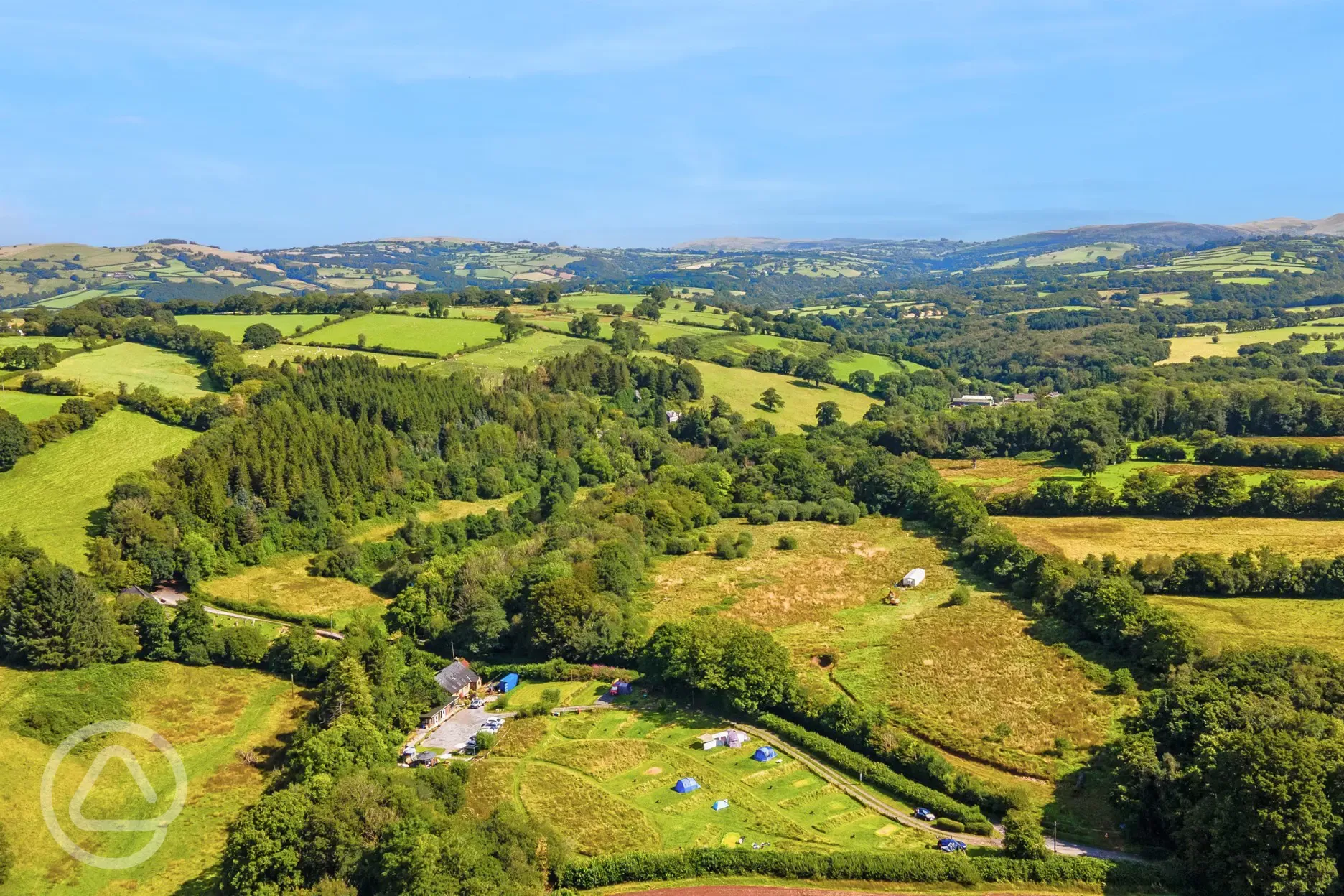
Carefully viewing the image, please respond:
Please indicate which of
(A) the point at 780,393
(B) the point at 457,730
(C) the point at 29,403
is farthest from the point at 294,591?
(A) the point at 780,393

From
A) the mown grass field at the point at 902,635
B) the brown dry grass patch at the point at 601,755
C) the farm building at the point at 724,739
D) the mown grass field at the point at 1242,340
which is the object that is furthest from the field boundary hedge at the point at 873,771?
the mown grass field at the point at 1242,340

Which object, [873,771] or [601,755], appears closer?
[873,771]

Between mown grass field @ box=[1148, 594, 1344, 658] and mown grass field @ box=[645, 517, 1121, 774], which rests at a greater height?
mown grass field @ box=[1148, 594, 1344, 658]

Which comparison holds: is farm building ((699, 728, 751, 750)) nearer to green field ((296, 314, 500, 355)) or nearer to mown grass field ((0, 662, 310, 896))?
mown grass field ((0, 662, 310, 896))

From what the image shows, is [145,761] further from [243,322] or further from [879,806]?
[243,322]

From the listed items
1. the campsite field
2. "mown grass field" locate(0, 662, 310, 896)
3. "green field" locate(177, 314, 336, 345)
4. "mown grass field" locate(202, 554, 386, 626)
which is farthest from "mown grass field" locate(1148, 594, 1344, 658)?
"green field" locate(177, 314, 336, 345)
